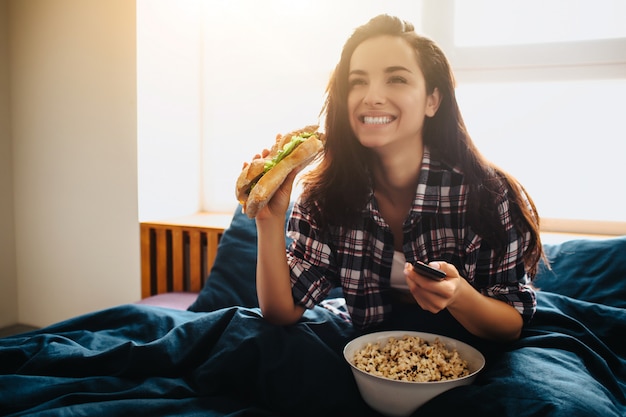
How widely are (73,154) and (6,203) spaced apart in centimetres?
55

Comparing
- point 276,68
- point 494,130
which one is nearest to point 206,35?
point 276,68

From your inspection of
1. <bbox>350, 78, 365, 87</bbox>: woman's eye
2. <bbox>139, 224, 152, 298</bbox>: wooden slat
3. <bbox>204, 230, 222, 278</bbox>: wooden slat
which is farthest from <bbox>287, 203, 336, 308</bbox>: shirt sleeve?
<bbox>139, 224, 152, 298</bbox>: wooden slat

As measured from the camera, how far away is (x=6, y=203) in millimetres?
2787

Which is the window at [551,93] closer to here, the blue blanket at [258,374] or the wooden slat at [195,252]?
the blue blanket at [258,374]

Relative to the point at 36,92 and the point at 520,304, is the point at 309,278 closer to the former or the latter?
the point at 520,304

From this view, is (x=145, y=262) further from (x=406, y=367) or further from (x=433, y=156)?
(x=406, y=367)

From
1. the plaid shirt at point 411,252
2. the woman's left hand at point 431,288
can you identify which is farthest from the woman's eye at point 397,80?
the woman's left hand at point 431,288

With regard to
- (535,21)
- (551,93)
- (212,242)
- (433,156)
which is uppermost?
(535,21)

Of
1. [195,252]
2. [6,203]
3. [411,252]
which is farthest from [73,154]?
[411,252]

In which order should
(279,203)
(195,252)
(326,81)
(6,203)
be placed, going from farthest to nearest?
(6,203), (326,81), (195,252), (279,203)

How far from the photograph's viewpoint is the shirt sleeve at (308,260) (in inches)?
Answer: 51.9

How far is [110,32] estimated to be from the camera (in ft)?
7.93

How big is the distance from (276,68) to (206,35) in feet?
1.44

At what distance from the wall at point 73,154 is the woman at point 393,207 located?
1359 mm
